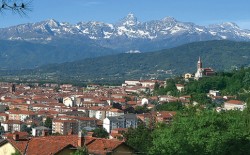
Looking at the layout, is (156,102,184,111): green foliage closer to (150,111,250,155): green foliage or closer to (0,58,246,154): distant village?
(0,58,246,154): distant village

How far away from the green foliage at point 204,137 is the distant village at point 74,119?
1761mm

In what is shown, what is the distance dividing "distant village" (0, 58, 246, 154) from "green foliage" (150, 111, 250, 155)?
176 centimetres

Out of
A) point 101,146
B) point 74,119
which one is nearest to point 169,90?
point 74,119

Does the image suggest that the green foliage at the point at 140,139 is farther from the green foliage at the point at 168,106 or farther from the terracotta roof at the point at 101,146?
the green foliage at the point at 168,106

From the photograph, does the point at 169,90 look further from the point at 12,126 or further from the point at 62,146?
the point at 62,146

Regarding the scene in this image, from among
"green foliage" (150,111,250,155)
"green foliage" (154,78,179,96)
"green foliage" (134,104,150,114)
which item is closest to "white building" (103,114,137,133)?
"green foliage" (134,104,150,114)

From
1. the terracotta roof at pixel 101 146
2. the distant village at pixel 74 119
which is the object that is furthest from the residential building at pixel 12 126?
the terracotta roof at pixel 101 146

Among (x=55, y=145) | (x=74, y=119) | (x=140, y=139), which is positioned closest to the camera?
(x=55, y=145)

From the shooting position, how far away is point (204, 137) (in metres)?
15.5

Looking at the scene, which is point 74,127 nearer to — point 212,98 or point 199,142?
point 212,98

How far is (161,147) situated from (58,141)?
10.5 ft

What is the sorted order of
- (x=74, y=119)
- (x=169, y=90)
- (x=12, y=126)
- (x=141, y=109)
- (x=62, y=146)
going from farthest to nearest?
(x=169, y=90)
(x=141, y=109)
(x=74, y=119)
(x=12, y=126)
(x=62, y=146)

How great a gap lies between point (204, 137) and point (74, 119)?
50.2 metres

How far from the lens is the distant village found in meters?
16.9
